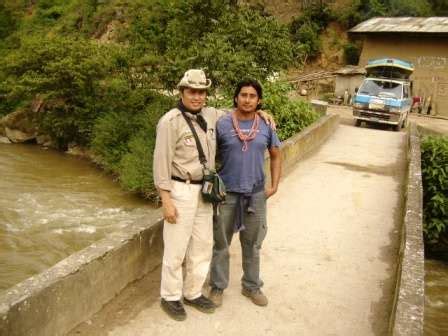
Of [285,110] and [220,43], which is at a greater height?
[220,43]

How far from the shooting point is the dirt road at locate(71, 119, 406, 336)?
430 centimetres

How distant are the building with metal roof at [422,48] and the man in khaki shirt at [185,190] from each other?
26497 millimetres

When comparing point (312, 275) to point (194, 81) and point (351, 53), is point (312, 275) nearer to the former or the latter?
point (194, 81)

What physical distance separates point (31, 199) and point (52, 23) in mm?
30212

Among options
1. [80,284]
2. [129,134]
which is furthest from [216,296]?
[129,134]

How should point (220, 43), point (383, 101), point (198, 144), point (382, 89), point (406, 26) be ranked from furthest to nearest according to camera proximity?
point (406, 26), point (382, 89), point (383, 101), point (220, 43), point (198, 144)

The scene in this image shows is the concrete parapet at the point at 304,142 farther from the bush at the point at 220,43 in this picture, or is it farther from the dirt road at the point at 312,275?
the bush at the point at 220,43

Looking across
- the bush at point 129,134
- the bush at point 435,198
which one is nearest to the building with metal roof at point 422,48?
the bush at point 129,134

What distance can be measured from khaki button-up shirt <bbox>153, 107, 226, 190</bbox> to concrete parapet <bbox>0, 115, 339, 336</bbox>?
94cm

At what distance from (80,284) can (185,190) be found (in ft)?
3.76

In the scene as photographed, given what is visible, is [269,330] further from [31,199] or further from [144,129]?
[144,129]

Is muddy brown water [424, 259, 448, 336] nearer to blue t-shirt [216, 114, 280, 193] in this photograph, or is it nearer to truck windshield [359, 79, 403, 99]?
blue t-shirt [216, 114, 280, 193]

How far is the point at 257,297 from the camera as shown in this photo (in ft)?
15.4

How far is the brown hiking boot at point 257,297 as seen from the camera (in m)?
4.68
